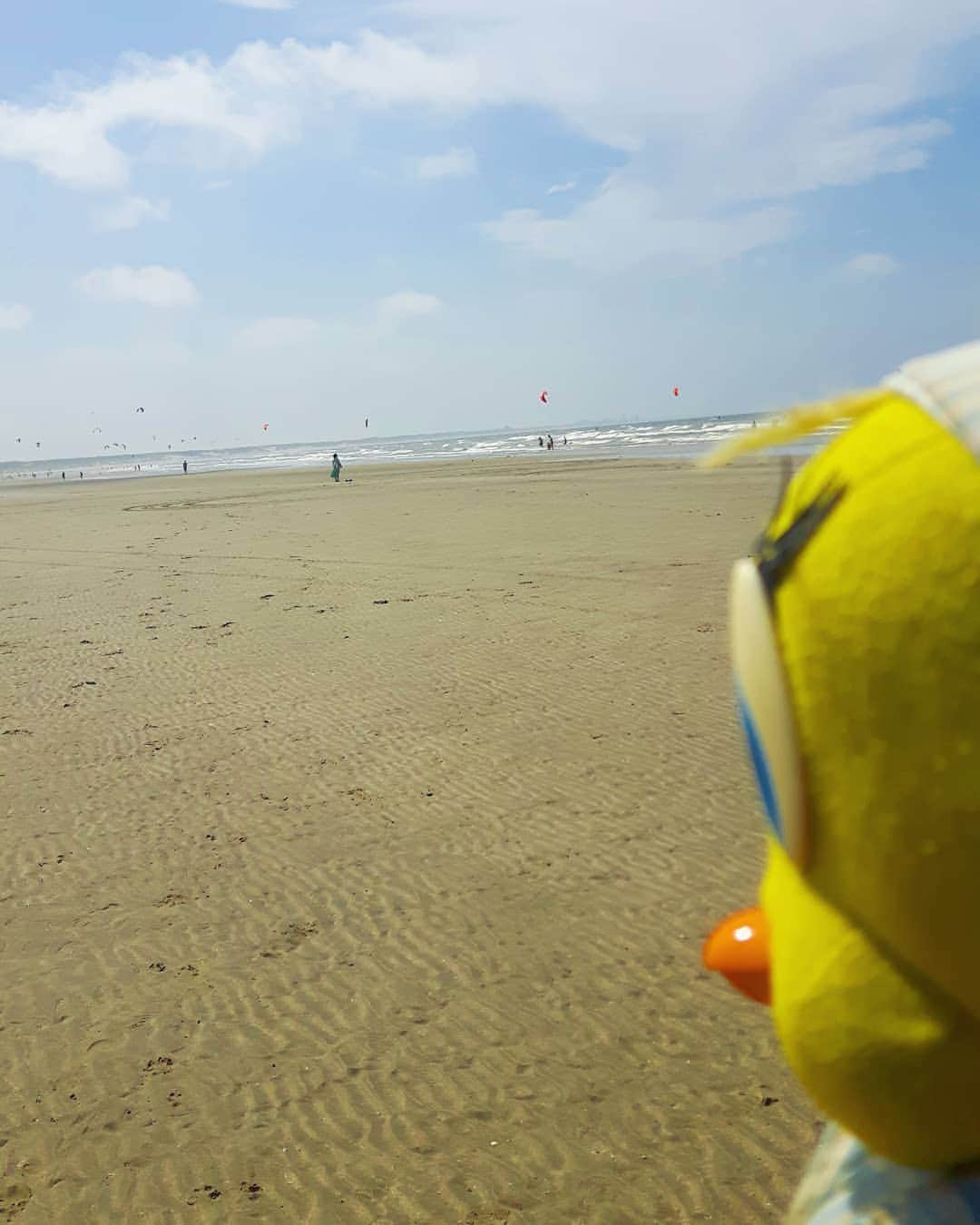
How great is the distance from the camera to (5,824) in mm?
5230

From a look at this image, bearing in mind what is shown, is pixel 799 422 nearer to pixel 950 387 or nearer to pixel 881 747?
pixel 950 387

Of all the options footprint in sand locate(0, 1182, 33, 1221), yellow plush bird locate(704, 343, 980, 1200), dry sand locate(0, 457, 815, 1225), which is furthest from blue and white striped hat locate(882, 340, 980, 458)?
footprint in sand locate(0, 1182, 33, 1221)

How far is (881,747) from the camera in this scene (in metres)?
1.16

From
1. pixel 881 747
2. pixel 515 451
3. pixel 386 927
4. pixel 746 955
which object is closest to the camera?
pixel 881 747

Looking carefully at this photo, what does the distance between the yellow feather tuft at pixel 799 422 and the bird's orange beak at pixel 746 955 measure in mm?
645

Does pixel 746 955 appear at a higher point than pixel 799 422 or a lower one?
lower

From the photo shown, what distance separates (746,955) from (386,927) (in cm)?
275

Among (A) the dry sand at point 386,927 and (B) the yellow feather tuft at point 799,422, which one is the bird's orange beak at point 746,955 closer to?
(B) the yellow feather tuft at point 799,422

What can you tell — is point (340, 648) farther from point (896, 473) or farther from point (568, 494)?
point (568, 494)

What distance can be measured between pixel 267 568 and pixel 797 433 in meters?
12.6

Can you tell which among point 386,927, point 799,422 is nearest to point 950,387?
point 799,422

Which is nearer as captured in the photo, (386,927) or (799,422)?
(799,422)

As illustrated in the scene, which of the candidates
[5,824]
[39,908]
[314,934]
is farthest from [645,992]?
[5,824]

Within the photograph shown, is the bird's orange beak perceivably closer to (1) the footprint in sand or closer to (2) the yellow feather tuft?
(2) the yellow feather tuft
